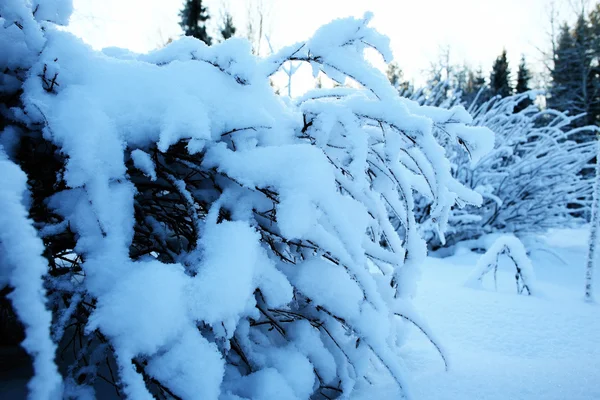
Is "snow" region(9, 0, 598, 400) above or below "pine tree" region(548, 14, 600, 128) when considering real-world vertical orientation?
below

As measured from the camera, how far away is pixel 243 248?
67 cm

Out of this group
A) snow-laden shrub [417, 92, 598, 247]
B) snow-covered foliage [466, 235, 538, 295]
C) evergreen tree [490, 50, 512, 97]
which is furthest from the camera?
evergreen tree [490, 50, 512, 97]

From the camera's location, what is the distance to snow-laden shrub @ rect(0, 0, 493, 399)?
59 cm

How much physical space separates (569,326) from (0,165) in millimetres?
1891

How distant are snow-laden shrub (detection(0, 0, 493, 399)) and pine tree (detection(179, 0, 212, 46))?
695 inches

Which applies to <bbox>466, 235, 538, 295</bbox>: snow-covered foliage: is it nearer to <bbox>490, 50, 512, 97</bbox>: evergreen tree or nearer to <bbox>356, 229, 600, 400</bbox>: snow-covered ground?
<bbox>356, 229, 600, 400</bbox>: snow-covered ground

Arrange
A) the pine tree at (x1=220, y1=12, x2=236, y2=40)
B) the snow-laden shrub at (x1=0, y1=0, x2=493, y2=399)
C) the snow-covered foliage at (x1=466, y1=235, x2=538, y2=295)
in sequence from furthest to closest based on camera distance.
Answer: the pine tree at (x1=220, y1=12, x2=236, y2=40) → the snow-covered foliage at (x1=466, y1=235, x2=538, y2=295) → the snow-laden shrub at (x1=0, y1=0, x2=493, y2=399)

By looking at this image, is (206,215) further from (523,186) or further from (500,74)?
(500,74)

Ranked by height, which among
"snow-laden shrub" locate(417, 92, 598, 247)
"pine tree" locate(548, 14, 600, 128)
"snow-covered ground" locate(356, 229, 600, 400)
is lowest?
"snow-covered ground" locate(356, 229, 600, 400)

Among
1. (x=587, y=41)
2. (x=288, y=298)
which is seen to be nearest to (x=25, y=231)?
(x=288, y=298)

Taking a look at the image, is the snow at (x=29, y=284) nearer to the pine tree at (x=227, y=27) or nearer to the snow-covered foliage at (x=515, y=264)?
the snow-covered foliage at (x=515, y=264)

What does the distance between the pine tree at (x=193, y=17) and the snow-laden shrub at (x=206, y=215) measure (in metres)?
17.6

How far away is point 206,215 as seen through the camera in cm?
81

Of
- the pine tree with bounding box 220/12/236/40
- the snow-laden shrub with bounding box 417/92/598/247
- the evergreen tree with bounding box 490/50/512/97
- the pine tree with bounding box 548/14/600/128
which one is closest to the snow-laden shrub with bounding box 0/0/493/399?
the snow-laden shrub with bounding box 417/92/598/247
